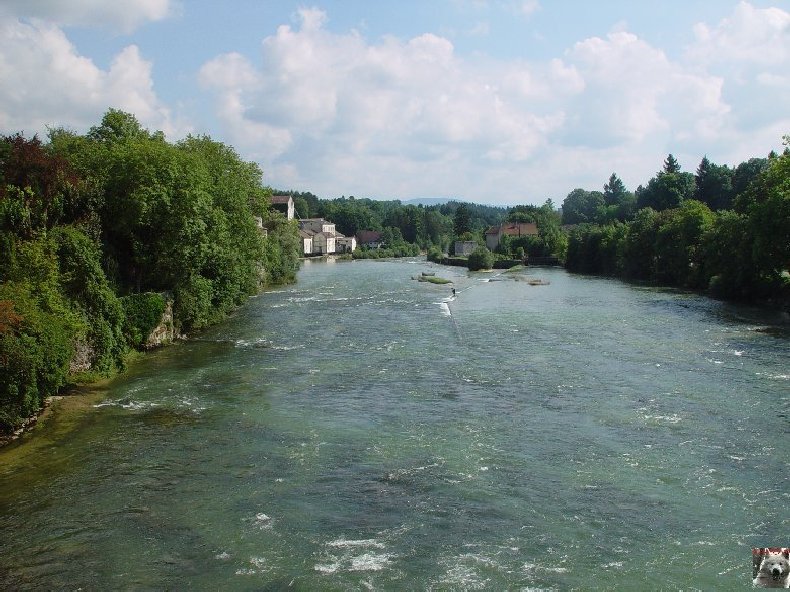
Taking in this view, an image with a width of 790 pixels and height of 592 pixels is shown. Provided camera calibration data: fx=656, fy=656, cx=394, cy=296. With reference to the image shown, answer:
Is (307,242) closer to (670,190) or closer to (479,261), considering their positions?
(479,261)

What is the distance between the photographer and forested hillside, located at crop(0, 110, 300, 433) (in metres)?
20.7

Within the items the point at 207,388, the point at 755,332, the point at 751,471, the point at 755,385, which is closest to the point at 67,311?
the point at 207,388

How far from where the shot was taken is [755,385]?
2459 cm

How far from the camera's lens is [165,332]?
3419 centimetres

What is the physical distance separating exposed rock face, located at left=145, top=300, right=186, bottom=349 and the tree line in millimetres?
40126

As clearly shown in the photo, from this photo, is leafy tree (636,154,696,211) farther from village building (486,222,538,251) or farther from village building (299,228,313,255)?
village building (299,228,313,255)

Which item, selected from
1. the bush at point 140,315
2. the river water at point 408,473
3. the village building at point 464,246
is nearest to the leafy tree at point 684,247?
the river water at point 408,473

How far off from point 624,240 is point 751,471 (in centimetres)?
7667

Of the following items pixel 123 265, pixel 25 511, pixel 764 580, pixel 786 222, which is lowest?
pixel 25 511

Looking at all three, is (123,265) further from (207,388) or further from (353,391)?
(353,391)

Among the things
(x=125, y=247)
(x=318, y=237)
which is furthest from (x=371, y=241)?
(x=125, y=247)

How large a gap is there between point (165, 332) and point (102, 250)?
5.46m

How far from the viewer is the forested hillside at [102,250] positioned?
67.8ft

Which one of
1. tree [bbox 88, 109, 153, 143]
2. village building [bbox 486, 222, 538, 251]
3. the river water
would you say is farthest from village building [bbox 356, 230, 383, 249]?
the river water
